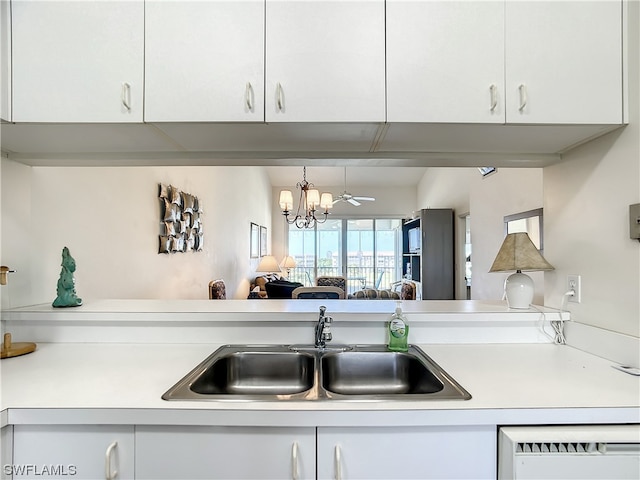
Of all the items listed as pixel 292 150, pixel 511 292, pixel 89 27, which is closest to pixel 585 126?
pixel 511 292

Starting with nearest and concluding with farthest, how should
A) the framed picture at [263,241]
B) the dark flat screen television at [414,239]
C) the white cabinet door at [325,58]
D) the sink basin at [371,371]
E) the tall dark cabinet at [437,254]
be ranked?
1. the white cabinet door at [325,58]
2. the sink basin at [371,371]
3. the tall dark cabinet at [437,254]
4. the dark flat screen television at [414,239]
5. the framed picture at [263,241]

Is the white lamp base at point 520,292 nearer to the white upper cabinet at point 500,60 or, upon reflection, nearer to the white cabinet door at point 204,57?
the white upper cabinet at point 500,60

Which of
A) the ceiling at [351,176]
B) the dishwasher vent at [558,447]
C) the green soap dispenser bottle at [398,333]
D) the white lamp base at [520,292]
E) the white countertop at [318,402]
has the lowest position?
the dishwasher vent at [558,447]

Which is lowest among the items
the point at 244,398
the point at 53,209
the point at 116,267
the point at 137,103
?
the point at 244,398

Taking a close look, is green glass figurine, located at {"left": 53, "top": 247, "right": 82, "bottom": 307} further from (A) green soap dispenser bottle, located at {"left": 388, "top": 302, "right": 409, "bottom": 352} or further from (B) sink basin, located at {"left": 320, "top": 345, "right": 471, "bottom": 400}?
(A) green soap dispenser bottle, located at {"left": 388, "top": 302, "right": 409, "bottom": 352}

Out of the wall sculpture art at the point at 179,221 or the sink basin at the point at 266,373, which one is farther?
the wall sculpture art at the point at 179,221

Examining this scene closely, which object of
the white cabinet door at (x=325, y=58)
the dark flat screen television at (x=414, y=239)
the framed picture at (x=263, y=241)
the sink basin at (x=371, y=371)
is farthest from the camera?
the framed picture at (x=263, y=241)

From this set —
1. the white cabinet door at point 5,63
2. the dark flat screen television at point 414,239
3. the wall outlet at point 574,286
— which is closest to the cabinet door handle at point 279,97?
the white cabinet door at point 5,63

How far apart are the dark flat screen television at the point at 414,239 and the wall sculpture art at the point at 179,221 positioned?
12.9ft

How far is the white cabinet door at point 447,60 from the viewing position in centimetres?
107

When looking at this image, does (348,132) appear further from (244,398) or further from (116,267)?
(116,267)

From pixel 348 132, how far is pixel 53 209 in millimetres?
1506

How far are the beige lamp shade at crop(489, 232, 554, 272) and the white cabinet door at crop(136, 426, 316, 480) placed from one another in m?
1.08

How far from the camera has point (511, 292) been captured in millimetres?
1466
